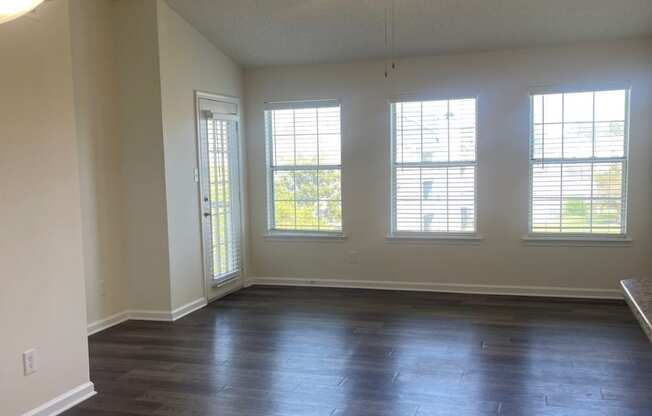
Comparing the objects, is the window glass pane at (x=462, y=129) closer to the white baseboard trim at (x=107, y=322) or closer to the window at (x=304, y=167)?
the window at (x=304, y=167)

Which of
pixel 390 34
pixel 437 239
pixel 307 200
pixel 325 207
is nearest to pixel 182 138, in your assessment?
pixel 307 200

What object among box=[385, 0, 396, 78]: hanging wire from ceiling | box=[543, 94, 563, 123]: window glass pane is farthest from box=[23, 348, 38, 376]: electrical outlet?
box=[543, 94, 563, 123]: window glass pane

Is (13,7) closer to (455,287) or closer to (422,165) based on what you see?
(422,165)

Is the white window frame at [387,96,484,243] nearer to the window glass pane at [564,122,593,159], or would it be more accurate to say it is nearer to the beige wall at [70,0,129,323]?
the window glass pane at [564,122,593,159]

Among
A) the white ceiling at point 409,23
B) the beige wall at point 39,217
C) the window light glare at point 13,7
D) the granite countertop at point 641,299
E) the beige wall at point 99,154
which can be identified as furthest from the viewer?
the white ceiling at point 409,23

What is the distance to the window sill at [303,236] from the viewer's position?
21.2ft

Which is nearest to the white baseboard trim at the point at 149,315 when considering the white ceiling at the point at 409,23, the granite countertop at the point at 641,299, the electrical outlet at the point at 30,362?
the electrical outlet at the point at 30,362

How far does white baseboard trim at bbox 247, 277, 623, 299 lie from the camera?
5773 millimetres

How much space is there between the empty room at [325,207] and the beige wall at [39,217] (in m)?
0.01

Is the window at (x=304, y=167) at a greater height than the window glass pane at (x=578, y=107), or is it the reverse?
the window glass pane at (x=578, y=107)

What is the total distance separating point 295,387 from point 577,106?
3.96 metres

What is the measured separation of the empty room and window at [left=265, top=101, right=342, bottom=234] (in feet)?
0.09

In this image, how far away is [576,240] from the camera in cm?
575

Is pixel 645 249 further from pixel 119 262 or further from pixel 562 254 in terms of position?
pixel 119 262
